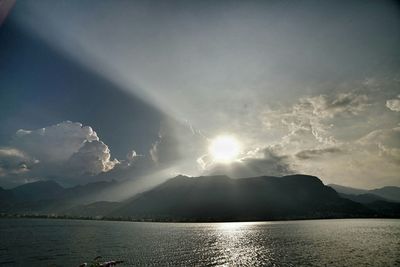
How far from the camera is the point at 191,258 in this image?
94625 millimetres

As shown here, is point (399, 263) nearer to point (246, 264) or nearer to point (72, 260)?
point (246, 264)

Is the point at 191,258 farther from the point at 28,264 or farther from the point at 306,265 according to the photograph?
the point at 28,264

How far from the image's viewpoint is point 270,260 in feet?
301

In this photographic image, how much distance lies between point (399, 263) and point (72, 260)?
4054 inches

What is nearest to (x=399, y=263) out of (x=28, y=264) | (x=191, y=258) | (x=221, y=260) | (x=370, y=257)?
(x=370, y=257)

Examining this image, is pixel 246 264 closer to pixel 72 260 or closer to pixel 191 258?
pixel 191 258

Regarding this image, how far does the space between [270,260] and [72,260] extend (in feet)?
214

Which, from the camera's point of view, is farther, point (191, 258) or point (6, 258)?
point (191, 258)

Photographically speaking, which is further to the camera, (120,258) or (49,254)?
(49,254)

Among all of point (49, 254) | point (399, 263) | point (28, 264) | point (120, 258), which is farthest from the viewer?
point (49, 254)

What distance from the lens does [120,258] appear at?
296 ft

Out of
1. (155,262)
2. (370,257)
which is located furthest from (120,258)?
(370,257)

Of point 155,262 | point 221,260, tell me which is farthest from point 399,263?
point 155,262

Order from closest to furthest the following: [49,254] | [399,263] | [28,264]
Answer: [28,264], [399,263], [49,254]
